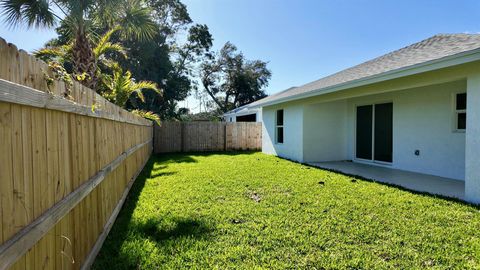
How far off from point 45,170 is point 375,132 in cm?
994

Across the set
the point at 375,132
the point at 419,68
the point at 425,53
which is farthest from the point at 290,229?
the point at 375,132

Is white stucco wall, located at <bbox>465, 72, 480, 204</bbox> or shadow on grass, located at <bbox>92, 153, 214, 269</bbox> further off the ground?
white stucco wall, located at <bbox>465, 72, 480, 204</bbox>

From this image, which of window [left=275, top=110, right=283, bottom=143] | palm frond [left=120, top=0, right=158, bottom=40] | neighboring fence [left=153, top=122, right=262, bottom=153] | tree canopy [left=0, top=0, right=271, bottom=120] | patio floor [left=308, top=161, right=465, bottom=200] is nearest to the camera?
patio floor [left=308, top=161, right=465, bottom=200]

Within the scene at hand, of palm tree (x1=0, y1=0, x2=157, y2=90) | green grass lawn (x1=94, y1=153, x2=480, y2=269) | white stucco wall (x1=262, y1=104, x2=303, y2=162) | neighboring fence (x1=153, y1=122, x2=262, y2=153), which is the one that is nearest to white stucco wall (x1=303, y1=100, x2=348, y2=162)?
white stucco wall (x1=262, y1=104, x2=303, y2=162)

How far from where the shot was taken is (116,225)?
4082 millimetres

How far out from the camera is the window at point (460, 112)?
23.2 ft

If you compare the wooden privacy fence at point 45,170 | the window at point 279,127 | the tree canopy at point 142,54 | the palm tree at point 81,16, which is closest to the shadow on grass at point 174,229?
the wooden privacy fence at point 45,170

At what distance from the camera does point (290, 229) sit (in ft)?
12.6

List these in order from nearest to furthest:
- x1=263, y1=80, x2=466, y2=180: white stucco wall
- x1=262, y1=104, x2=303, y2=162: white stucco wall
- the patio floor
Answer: the patio floor < x1=263, y1=80, x2=466, y2=180: white stucco wall < x1=262, y1=104, x2=303, y2=162: white stucco wall

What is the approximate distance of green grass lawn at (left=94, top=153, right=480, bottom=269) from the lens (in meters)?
3.01

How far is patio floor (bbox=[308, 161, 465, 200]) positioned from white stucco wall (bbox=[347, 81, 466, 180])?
12.7 inches

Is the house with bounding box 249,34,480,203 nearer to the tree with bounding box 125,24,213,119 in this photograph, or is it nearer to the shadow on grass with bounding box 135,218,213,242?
the shadow on grass with bounding box 135,218,213,242

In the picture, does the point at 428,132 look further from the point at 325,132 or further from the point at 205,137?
the point at 205,137

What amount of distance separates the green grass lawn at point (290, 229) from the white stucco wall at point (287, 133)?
15.7ft
